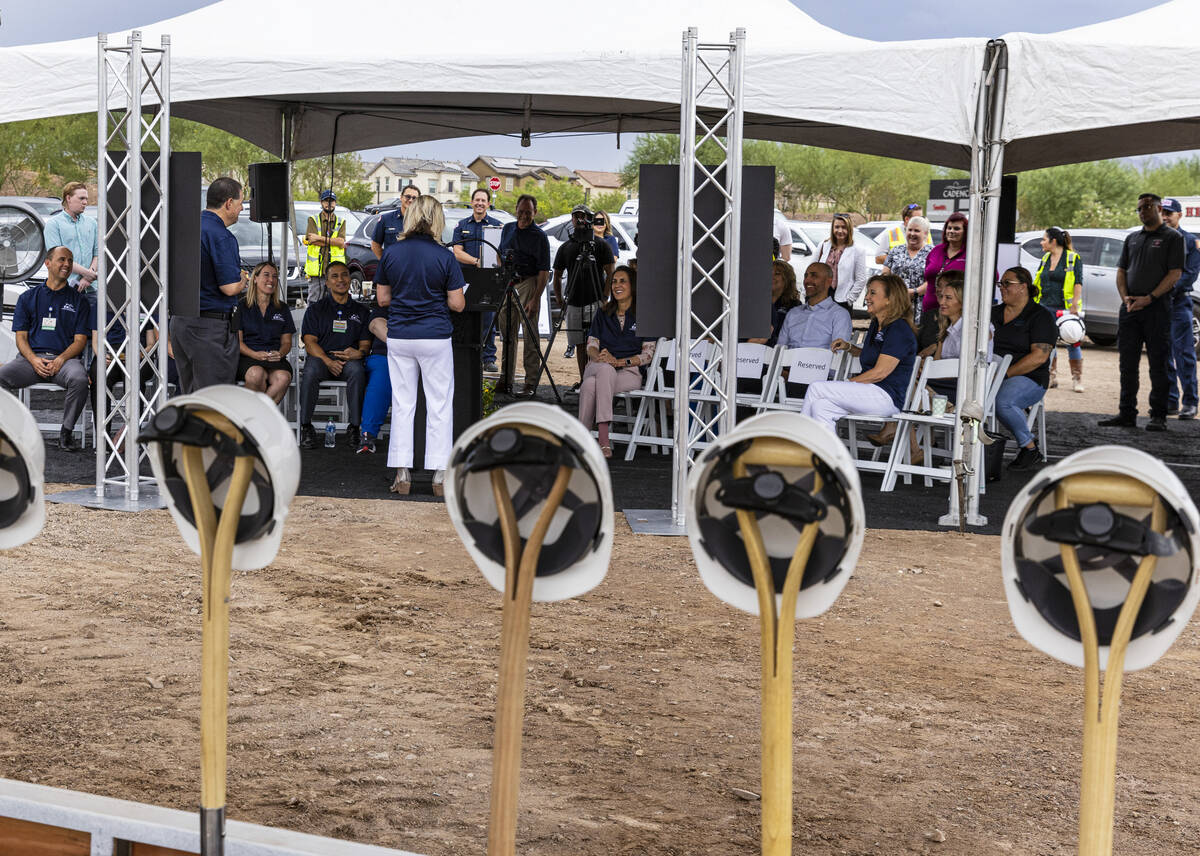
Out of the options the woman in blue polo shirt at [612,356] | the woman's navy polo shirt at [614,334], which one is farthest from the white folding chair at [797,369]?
the woman's navy polo shirt at [614,334]

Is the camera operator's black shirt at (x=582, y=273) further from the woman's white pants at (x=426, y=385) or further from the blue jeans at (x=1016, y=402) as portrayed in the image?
the woman's white pants at (x=426, y=385)

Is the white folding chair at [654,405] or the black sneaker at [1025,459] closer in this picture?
the black sneaker at [1025,459]

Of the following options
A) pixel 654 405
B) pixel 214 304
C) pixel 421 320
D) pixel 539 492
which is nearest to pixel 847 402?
pixel 654 405

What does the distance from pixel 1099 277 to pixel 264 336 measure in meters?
14.0

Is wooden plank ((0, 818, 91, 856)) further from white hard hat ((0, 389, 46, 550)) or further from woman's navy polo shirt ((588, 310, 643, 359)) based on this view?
woman's navy polo shirt ((588, 310, 643, 359))

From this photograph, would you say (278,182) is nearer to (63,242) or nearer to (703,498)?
(63,242)

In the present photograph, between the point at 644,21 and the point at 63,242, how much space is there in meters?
5.73

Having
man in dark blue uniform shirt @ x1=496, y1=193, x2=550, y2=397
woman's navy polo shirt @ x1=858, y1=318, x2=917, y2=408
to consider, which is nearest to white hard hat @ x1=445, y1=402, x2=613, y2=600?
woman's navy polo shirt @ x1=858, y1=318, x2=917, y2=408

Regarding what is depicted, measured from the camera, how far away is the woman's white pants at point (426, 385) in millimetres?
7852

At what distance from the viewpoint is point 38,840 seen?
2174 millimetres

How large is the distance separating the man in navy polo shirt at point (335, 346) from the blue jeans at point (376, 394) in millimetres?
268

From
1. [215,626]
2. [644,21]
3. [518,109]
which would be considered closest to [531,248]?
[518,109]

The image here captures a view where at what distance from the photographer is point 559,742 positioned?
13.5ft

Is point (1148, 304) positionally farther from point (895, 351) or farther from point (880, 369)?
point (880, 369)
